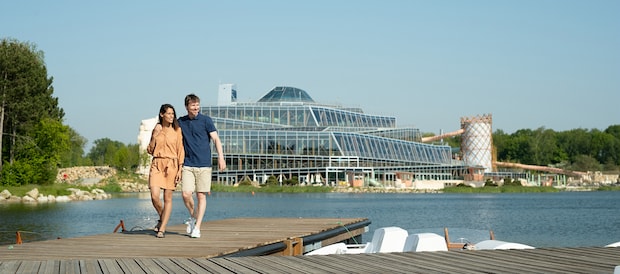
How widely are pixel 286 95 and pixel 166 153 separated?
93.4 m

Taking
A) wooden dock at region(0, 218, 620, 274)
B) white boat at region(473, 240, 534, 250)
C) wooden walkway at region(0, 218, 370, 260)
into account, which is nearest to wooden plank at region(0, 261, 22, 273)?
wooden dock at region(0, 218, 620, 274)

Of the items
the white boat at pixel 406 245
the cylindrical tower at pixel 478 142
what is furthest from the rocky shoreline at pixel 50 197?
the cylindrical tower at pixel 478 142

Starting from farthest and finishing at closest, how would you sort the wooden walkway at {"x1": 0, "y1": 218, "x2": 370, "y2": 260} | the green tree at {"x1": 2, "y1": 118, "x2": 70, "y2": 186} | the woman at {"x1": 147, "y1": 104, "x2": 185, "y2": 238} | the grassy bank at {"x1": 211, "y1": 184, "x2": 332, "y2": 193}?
the grassy bank at {"x1": 211, "y1": 184, "x2": 332, "y2": 193}
the green tree at {"x1": 2, "y1": 118, "x2": 70, "y2": 186}
the woman at {"x1": 147, "y1": 104, "x2": 185, "y2": 238}
the wooden walkway at {"x1": 0, "y1": 218, "x2": 370, "y2": 260}

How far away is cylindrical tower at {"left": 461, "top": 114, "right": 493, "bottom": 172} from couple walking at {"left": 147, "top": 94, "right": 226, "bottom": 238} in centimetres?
10415

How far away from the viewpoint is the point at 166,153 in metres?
11.4

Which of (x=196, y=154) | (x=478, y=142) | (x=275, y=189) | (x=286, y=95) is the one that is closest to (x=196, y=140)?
(x=196, y=154)

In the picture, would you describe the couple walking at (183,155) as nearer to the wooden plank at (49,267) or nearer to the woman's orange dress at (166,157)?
the woman's orange dress at (166,157)

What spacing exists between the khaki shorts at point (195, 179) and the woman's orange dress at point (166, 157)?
0.48 ft

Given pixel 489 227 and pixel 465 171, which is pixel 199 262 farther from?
pixel 465 171

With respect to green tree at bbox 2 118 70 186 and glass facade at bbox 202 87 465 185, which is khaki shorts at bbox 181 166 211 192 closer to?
green tree at bbox 2 118 70 186

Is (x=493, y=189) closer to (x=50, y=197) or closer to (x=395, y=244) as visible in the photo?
(x=50, y=197)

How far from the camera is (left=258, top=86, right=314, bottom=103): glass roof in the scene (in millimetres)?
104312

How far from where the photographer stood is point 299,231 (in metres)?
13.3

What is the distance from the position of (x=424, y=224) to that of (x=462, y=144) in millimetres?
83030
